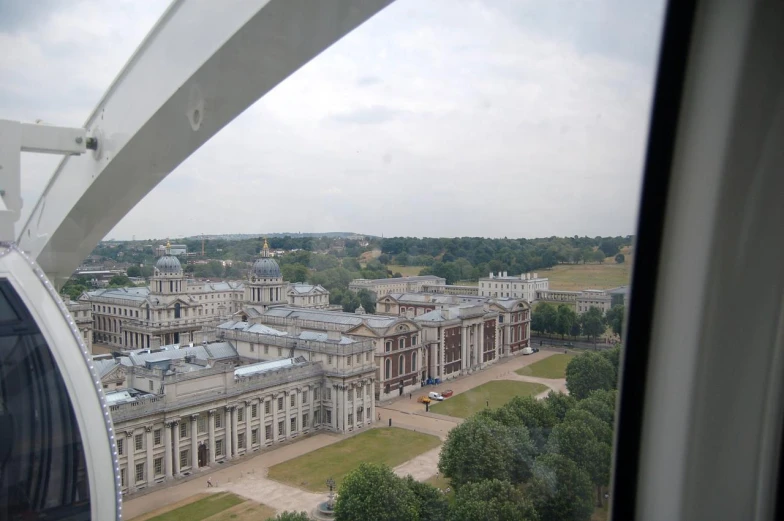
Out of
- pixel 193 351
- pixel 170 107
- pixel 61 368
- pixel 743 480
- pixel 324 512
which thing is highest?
pixel 170 107

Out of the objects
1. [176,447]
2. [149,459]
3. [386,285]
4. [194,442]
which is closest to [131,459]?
[149,459]

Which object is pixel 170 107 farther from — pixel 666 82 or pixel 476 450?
pixel 476 450

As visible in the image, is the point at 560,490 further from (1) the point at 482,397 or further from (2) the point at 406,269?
(2) the point at 406,269

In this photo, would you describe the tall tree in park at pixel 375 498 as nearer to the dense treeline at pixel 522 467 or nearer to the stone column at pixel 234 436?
the dense treeline at pixel 522 467

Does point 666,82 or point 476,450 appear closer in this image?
point 666,82

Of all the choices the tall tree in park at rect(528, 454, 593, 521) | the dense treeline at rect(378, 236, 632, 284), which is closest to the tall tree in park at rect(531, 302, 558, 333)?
the dense treeline at rect(378, 236, 632, 284)

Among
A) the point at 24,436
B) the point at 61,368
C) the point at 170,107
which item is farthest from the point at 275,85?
the point at 24,436
